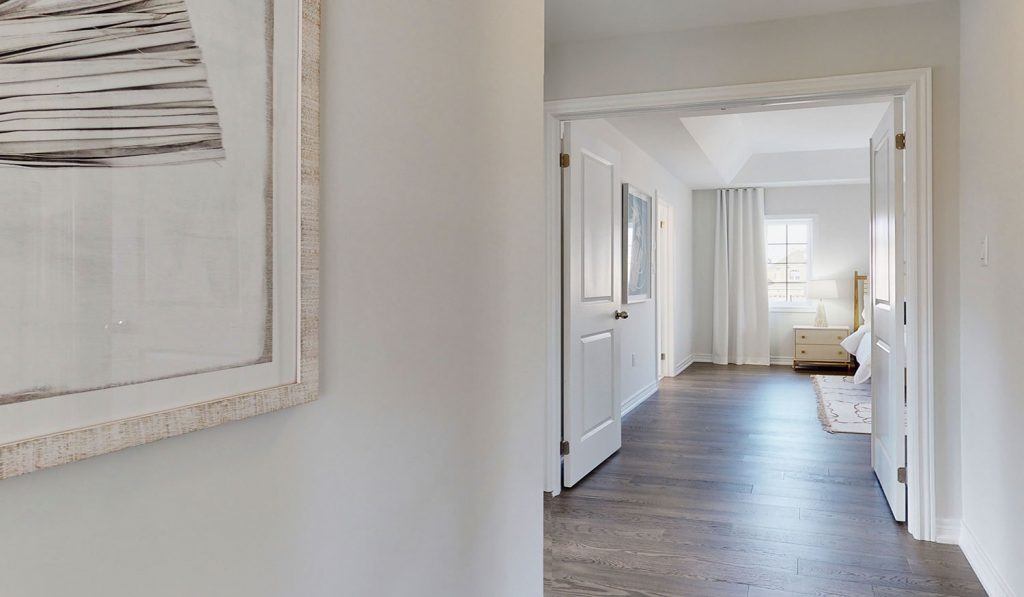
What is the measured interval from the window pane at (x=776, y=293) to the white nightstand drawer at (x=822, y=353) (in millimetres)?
919

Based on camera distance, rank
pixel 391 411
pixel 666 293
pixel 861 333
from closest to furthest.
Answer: pixel 391 411 < pixel 861 333 < pixel 666 293

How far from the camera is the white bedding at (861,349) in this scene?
650 centimetres

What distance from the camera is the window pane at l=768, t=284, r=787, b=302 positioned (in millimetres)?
8914

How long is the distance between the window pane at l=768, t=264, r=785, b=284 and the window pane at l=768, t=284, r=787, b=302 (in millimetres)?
54

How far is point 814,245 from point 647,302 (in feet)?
11.6

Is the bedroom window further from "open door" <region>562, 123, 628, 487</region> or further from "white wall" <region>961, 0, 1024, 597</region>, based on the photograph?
"white wall" <region>961, 0, 1024, 597</region>

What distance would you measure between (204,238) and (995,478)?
2660 millimetres

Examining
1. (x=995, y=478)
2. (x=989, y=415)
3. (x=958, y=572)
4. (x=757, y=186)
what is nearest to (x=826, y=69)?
(x=989, y=415)

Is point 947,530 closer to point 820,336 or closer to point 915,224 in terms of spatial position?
point 915,224

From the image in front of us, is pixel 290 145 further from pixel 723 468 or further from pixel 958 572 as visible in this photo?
pixel 723 468

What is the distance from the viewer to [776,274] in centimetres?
896

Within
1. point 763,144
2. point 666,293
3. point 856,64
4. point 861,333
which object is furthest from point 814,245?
point 856,64

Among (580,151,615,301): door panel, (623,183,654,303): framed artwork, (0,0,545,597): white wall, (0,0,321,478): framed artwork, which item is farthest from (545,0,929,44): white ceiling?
(0,0,321,478): framed artwork

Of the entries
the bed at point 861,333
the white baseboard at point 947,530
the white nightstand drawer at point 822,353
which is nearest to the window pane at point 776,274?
the bed at point 861,333
